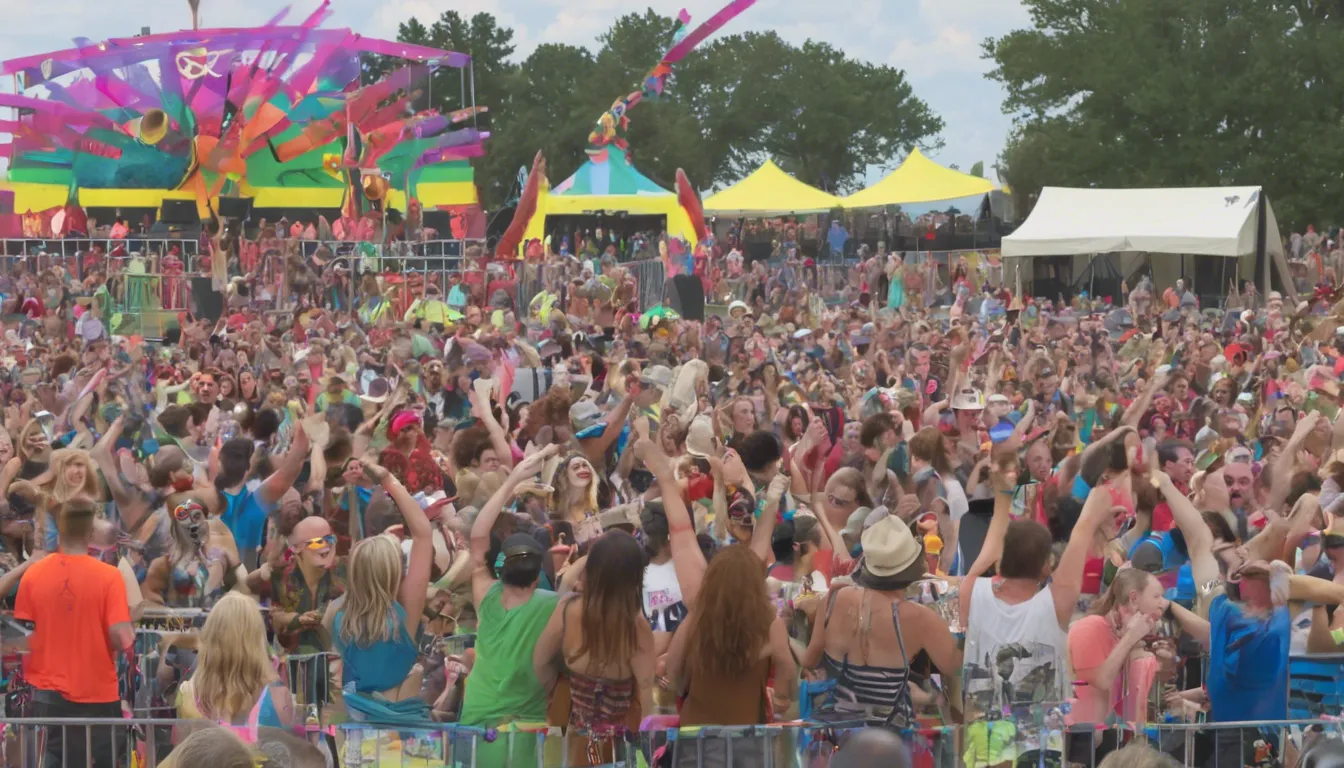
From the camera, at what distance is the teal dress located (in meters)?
33.5

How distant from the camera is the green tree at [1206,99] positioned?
48438mm

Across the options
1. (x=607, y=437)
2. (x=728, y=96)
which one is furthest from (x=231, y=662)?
(x=728, y=96)

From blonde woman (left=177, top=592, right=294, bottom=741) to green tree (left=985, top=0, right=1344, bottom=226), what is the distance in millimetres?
46072

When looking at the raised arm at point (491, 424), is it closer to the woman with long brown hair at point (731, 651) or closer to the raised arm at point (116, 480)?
→ the raised arm at point (116, 480)

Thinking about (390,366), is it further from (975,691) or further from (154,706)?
(975,691)

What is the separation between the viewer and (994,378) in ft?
44.9

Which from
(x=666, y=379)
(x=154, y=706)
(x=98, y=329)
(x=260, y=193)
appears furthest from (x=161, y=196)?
(x=154, y=706)

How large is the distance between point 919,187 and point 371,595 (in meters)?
43.6

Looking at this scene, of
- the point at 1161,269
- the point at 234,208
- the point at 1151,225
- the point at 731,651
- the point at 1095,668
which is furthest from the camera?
the point at 234,208

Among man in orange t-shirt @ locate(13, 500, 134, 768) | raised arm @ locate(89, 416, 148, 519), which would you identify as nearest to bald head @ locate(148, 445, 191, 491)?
raised arm @ locate(89, 416, 148, 519)

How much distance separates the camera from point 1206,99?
49.5 meters

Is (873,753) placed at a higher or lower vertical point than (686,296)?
lower

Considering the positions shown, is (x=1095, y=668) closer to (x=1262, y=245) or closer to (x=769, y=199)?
(x=1262, y=245)

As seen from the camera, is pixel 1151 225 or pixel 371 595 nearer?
pixel 371 595
